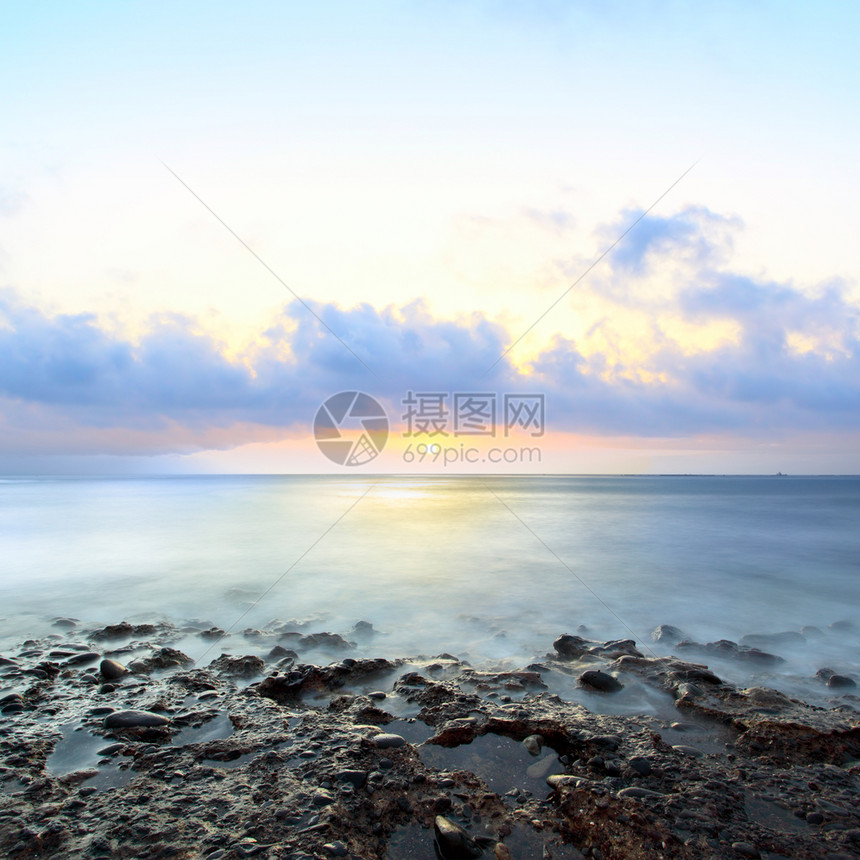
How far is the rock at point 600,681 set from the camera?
15.5 feet

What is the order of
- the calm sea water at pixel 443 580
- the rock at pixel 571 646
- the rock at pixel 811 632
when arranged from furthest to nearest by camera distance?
1. the calm sea water at pixel 443 580
2. the rock at pixel 811 632
3. the rock at pixel 571 646

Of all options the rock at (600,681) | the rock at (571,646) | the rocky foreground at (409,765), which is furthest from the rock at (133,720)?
the rock at (571,646)

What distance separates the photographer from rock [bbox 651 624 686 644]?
22.3 ft

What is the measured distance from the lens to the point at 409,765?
3.28 m

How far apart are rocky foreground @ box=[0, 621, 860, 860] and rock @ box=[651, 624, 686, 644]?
1.83 metres

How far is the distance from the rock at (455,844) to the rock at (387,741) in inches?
34.0

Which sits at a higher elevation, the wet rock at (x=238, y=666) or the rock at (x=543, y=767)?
the rock at (x=543, y=767)

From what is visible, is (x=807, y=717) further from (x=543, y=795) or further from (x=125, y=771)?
(x=125, y=771)

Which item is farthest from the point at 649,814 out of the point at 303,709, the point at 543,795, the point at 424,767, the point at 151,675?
the point at 151,675

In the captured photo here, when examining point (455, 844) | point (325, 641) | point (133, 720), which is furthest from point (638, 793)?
point (325, 641)

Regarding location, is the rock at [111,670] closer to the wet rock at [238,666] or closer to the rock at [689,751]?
the wet rock at [238,666]

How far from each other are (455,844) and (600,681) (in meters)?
2.70

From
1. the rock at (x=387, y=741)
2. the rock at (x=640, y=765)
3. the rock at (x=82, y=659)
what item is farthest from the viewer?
the rock at (x=82, y=659)

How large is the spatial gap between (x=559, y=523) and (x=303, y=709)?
2157cm
